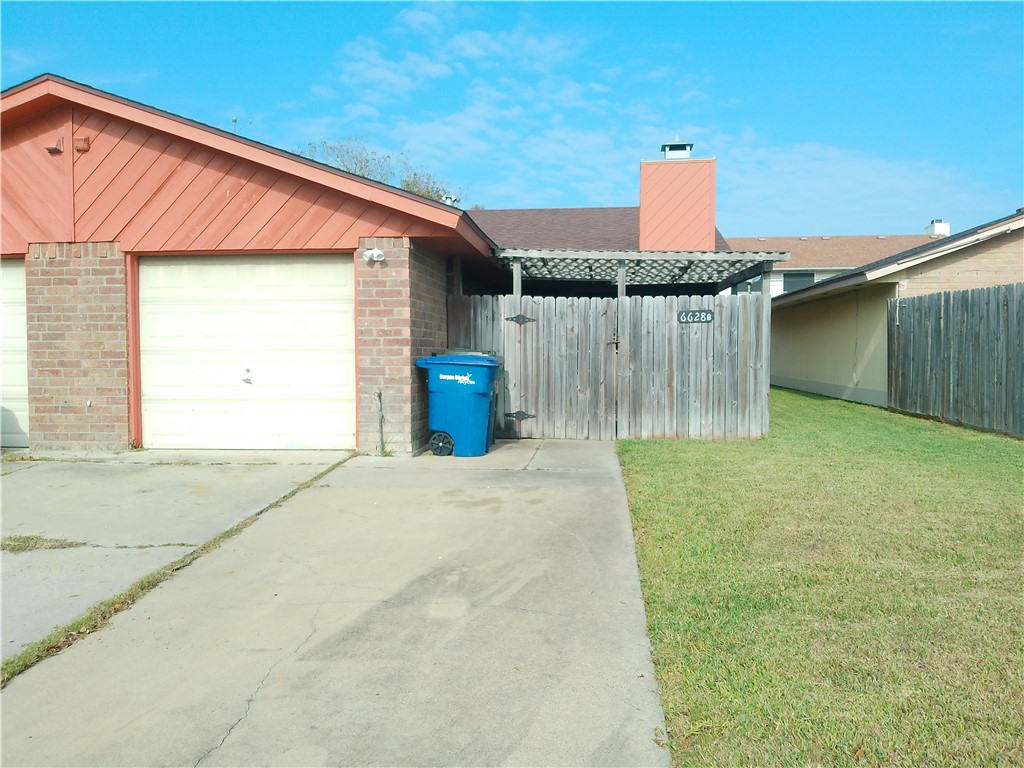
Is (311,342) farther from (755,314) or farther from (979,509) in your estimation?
(979,509)

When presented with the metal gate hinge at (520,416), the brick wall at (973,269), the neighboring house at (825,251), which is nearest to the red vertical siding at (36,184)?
the metal gate hinge at (520,416)

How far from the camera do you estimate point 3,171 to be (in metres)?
8.95

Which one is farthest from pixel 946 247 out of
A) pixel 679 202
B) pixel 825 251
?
pixel 825 251

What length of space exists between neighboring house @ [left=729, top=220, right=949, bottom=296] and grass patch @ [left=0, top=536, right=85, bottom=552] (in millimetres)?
27715

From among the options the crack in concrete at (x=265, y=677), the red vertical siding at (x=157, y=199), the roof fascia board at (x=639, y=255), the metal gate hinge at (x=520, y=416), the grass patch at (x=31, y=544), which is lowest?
the crack in concrete at (x=265, y=677)

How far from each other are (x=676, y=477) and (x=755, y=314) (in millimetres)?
3775

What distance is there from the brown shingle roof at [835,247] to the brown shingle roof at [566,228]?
47.8ft

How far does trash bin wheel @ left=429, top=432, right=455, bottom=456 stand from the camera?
9023mm

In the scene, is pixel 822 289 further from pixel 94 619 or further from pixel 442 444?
pixel 94 619

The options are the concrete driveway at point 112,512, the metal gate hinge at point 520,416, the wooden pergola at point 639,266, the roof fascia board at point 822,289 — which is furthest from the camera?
the roof fascia board at point 822,289

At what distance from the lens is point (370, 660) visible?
3.54m

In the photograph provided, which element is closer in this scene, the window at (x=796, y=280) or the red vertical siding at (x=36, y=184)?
the red vertical siding at (x=36, y=184)

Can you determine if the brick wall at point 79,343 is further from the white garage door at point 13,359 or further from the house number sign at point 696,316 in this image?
the house number sign at point 696,316

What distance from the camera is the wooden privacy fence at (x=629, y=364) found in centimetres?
1038
